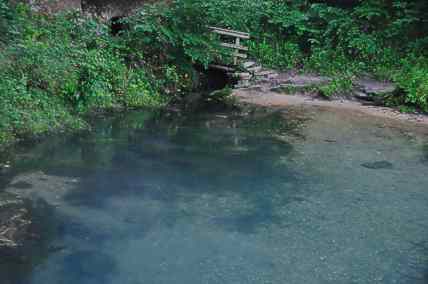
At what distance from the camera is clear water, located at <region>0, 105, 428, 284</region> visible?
7.86 meters

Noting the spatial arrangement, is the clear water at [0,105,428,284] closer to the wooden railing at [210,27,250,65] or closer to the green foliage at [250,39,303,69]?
the wooden railing at [210,27,250,65]

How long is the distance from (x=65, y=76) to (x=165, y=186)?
15.1 feet

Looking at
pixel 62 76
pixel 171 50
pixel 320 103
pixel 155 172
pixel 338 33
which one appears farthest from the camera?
pixel 338 33

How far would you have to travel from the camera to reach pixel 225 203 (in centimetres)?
990

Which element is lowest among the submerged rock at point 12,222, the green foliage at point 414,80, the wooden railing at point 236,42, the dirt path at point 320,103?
the submerged rock at point 12,222

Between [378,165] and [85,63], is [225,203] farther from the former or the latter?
[85,63]

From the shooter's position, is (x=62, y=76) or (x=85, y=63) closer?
(x=62, y=76)

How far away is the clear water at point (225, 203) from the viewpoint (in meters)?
7.86

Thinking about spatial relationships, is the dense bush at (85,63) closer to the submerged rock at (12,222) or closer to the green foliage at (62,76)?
the green foliage at (62,76)

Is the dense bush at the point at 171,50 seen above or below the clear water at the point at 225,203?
above

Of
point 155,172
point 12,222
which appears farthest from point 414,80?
point 12,222

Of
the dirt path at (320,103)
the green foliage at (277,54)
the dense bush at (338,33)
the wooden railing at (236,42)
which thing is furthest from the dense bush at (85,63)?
the green foliage at (277,54)

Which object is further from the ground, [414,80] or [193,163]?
[414,80]

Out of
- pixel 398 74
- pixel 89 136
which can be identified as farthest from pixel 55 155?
pixel 398 74
